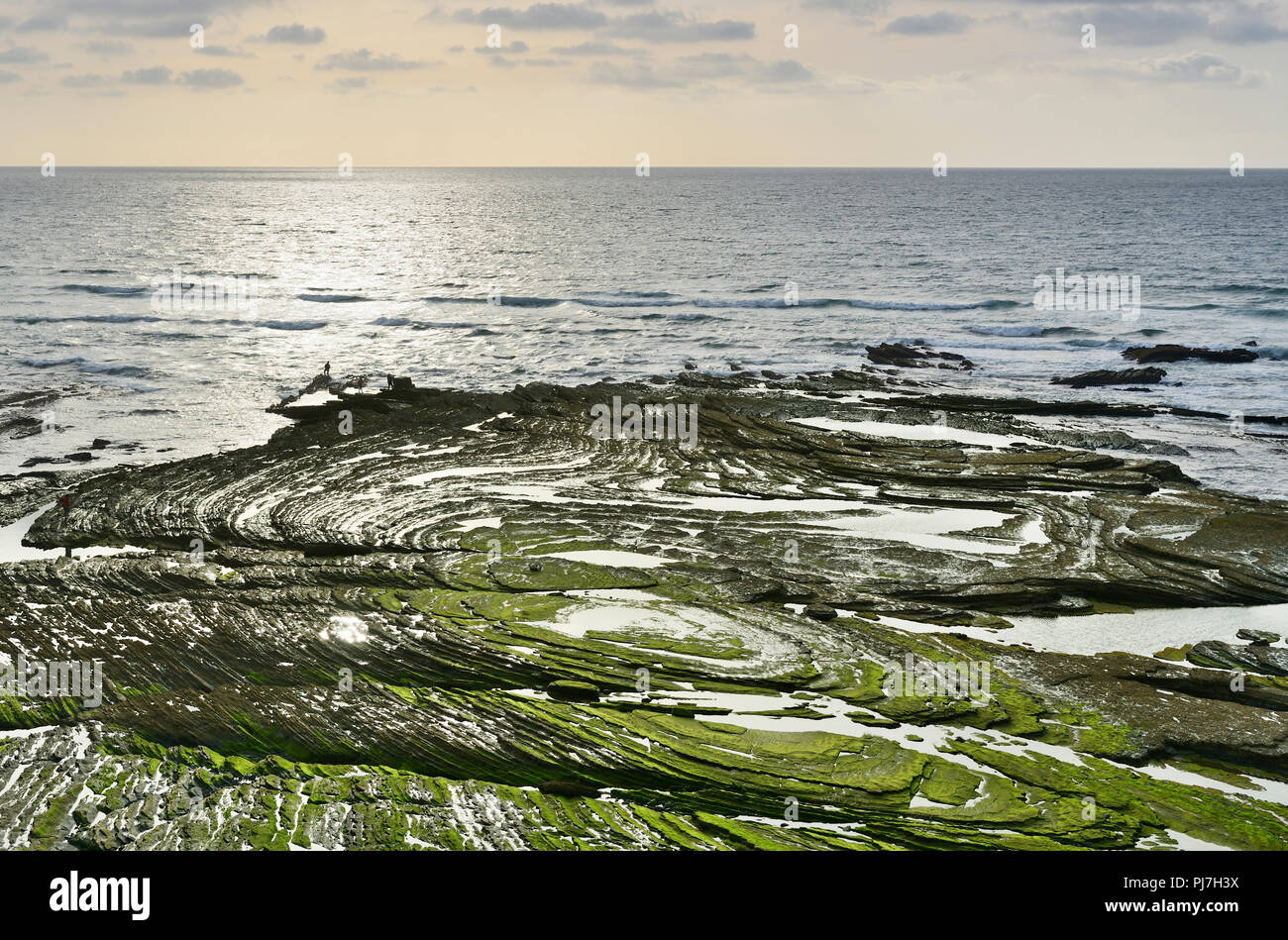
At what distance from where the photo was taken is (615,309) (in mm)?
53906

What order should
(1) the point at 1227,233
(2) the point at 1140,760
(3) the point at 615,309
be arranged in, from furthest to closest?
1. (1) the point at 1227,233
2. (3) the point at 615,309
3. (2) the point at 1140,760

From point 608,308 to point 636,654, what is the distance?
136 feet

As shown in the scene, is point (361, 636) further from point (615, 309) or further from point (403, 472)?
point (615, 309)

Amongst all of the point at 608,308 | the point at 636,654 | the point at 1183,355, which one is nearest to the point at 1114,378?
the point at 1183,355

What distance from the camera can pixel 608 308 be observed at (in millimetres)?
54250

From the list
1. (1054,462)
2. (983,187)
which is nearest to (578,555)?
(1054,462)

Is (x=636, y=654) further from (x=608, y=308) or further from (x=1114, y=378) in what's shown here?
(x=608, y=308)

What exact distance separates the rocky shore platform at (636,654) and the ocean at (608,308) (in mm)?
6265

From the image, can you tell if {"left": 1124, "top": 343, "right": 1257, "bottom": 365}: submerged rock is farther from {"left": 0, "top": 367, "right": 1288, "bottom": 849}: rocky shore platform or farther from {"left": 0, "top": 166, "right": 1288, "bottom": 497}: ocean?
{"left": 0, "top": 367, "right": 1288, "bottom": 849}: rocky shore platform

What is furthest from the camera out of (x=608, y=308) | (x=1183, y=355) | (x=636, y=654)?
(x=608, y=308)

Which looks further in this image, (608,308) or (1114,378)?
(608,308)

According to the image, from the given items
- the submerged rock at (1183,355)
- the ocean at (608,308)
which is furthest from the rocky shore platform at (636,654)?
the submerged rock at (1183,355)

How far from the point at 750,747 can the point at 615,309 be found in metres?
43.6

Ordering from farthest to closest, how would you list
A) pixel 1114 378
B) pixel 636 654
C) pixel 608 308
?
pixel 608 308, pixel 1114 378, pixel 636 654
